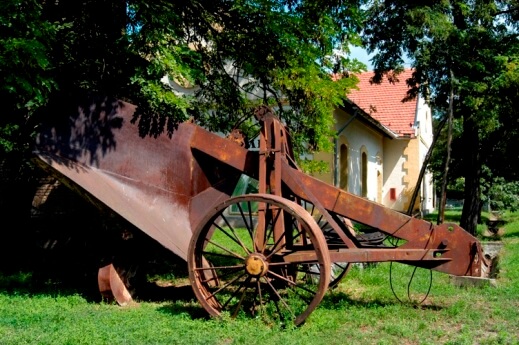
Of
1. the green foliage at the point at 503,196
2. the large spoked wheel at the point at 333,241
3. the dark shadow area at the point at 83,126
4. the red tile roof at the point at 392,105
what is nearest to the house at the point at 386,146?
the red tile roof at the point at 392,105

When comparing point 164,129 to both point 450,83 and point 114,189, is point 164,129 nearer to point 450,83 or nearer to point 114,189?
point 114,189

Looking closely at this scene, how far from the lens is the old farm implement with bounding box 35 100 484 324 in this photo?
19.6 ft

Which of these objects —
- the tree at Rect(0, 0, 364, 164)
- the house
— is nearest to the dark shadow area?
the tree at Rect(0, 0, 364, 164)

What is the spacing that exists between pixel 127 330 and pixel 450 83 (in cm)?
1108

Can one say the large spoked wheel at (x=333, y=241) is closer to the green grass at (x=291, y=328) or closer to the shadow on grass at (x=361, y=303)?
the green grass at (x=291, y=328)

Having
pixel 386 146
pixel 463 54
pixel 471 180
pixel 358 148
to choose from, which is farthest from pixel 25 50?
pixel 386 146

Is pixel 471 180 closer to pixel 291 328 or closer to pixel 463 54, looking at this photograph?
pixel 463 54

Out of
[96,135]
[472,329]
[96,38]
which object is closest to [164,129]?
[96,135]

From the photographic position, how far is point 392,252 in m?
6.07

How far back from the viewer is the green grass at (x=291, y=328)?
17.6ft

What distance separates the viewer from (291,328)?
5590 mm

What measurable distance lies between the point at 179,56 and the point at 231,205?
2147 millimetres

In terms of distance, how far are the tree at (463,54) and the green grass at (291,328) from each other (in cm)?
706

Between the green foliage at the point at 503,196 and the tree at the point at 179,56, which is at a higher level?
the tree at the point at 179,56
